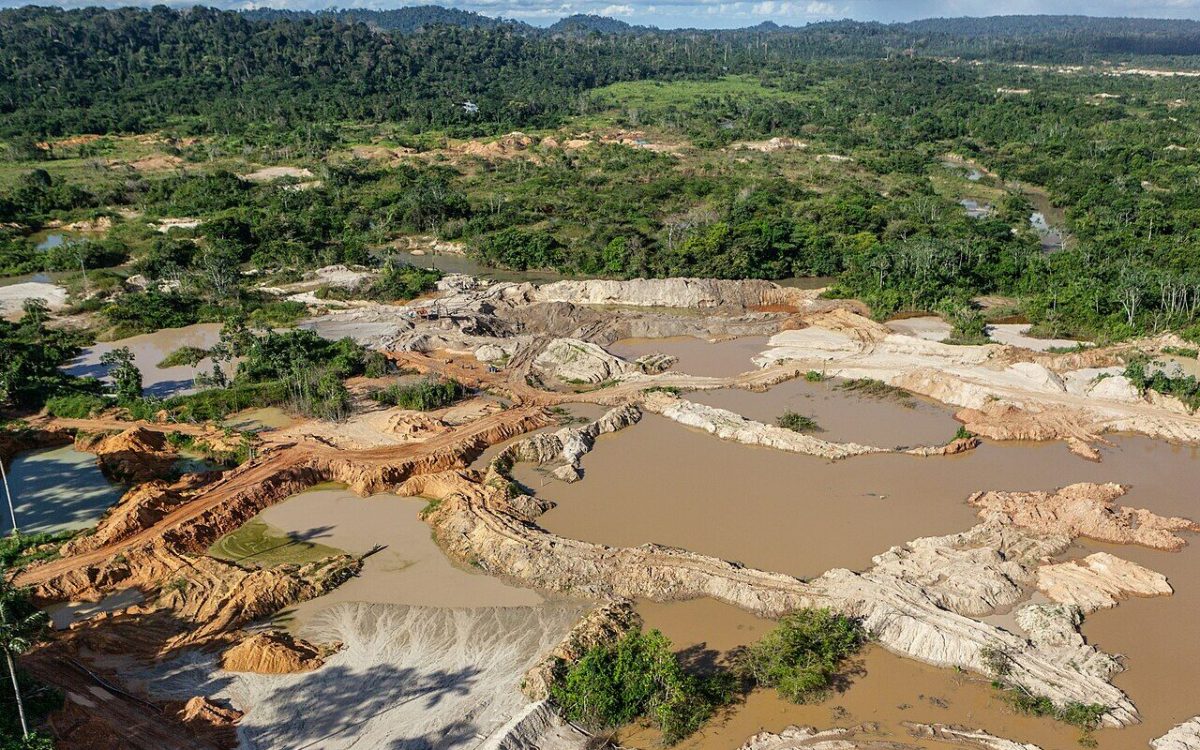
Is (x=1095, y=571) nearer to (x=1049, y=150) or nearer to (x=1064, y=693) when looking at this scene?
(x=1064, y=693)

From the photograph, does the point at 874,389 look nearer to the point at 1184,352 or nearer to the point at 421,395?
the point at 1184,352

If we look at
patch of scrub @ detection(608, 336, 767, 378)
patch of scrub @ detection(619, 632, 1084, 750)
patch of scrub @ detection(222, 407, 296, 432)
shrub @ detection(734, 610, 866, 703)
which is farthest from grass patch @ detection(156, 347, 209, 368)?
shrub @ detection(734, 610, 866, 703)

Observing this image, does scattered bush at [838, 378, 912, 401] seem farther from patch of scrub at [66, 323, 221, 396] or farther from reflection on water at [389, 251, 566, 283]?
patch of scrub at [66, 323, 221, 396]

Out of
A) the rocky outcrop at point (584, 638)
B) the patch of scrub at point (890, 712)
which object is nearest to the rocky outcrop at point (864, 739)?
the patch of scrub at point (890, 712)

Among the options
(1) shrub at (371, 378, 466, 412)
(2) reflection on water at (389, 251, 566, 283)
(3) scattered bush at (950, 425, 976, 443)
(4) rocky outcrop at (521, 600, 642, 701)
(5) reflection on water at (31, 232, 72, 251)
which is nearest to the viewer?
(4) rocky outcrop at (521, 600, 642, 701)

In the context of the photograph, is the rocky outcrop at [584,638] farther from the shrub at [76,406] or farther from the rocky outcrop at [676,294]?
the rocky outcrop at [676,294]

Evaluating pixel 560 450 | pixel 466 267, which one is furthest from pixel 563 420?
pixel 466 267

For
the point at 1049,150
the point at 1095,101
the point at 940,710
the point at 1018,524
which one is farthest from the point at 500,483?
the point at 1095,101
